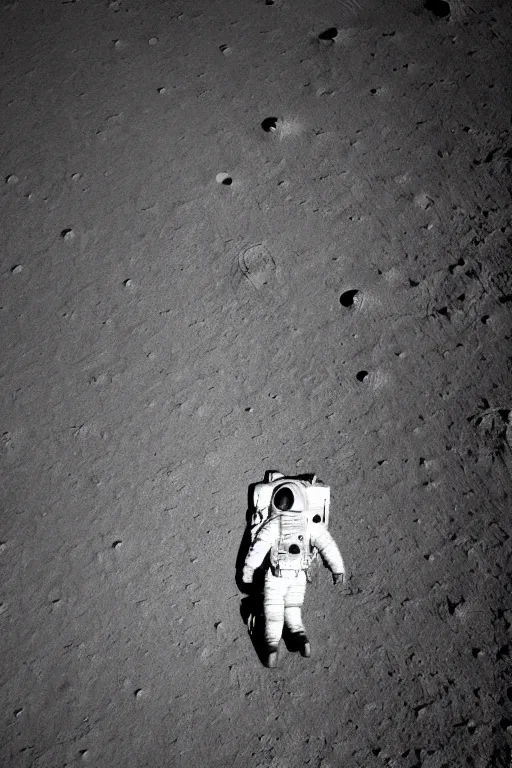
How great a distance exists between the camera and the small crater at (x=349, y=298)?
296 centimetres

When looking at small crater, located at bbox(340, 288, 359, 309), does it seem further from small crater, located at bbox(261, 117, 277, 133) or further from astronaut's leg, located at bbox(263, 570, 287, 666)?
astronaut's leg, located at bbox(263, 570, 287, 666)

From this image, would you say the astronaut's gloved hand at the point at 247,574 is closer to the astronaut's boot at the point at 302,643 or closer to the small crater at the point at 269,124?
the astronaut's boot at the point at 302,643

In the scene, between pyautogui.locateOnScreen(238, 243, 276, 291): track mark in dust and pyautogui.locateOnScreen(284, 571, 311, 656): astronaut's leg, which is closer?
pyautogui.locateOnScreen(284, 571, 311, 656): astronaut's leg

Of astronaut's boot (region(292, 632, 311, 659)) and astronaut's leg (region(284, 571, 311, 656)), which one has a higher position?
astronaut's leg (region(284, 571, 311, 656))

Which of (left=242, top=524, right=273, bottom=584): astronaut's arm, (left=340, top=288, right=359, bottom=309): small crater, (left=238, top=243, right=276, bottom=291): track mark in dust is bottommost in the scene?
(left=242, top=524, right=273, bottom=584): astronaut's arm

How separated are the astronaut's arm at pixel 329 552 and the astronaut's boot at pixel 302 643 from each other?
264 mm

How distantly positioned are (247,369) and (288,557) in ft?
2.82

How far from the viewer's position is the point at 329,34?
3.27 m

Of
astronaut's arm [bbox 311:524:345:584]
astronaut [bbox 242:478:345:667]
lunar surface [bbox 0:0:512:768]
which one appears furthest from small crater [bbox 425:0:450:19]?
astronaut's arm [bbox 311:524:345:584]

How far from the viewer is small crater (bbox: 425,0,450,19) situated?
3.25 metres

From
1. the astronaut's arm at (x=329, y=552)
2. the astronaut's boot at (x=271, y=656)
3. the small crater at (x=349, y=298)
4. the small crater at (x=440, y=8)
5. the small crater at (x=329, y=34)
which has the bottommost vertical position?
the astronaut's boot at (x=271, y=656)

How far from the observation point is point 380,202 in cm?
308

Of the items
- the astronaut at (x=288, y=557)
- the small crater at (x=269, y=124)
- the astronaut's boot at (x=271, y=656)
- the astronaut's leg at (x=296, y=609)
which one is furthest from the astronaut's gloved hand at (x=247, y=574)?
the small crater at (x=269, y=124)

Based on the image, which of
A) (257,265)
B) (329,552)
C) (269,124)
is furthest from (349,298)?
(329,552)
